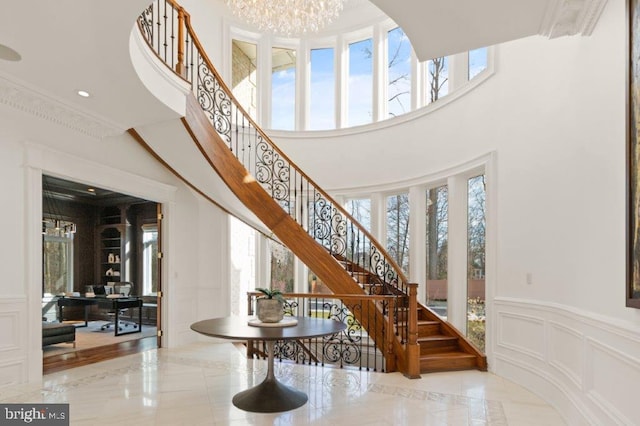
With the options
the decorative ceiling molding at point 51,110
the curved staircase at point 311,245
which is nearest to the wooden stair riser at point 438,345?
the curved staircase at point 311,245

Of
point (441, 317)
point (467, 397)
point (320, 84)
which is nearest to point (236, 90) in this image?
point (320, 84)

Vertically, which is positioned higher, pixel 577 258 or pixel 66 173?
pixel 66 173

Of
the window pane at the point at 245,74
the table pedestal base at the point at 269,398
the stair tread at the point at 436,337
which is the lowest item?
the table pedestal base at the point at 269,398

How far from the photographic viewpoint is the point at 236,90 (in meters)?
8.01

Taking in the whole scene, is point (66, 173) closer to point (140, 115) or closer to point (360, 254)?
point (140, 115)

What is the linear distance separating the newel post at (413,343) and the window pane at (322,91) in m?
4.06

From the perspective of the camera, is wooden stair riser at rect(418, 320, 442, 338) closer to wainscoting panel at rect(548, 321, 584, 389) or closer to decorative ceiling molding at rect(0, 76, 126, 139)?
wainscoting panel at rect(548, 321, 584, 389)

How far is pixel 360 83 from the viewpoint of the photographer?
7.92m

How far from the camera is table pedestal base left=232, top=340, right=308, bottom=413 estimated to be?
3.92 m

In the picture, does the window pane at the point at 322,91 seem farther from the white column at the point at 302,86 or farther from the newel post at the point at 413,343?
the newel post at the point at 413,343

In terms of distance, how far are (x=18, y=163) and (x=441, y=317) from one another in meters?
5.59

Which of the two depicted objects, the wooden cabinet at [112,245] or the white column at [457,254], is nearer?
the white column at [457,254]

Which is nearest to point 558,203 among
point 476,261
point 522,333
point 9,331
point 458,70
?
point 522,333

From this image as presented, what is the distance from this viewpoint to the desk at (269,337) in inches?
146
